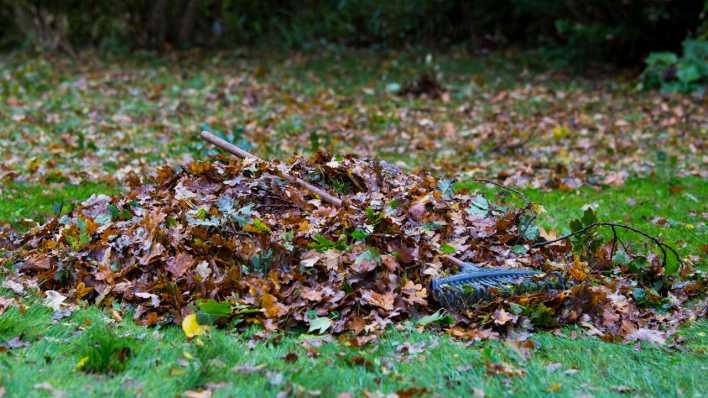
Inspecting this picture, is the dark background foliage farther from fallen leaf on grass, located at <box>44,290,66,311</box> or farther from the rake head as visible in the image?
fallen leaf on grass, located at <box>44,290,66,311</box>

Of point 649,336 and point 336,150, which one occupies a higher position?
point 649,336

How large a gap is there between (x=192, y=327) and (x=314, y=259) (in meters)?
0.87

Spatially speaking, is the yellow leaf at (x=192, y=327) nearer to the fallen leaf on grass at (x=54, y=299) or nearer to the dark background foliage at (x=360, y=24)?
the fallen leaf on grass at (x=54, y=299)

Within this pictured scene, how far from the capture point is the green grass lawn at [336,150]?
375 cm

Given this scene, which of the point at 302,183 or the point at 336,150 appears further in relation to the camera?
the point at 336,150

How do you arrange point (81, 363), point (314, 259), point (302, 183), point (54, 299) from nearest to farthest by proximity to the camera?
point (81, 363) → point (54, 299) → point (314, 259) → point (302, 183)

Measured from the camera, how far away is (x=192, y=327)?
165 inches

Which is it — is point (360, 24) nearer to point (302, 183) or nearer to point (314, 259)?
point (302, 183)

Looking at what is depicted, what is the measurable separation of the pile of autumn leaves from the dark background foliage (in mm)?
8973

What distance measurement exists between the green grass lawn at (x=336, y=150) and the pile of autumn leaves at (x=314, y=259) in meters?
0.19

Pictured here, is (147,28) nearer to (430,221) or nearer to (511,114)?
(511,114)

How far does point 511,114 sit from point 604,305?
6987 millimetres

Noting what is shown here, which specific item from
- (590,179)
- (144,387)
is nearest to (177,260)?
(144,387)

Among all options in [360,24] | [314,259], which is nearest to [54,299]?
[314,259]
